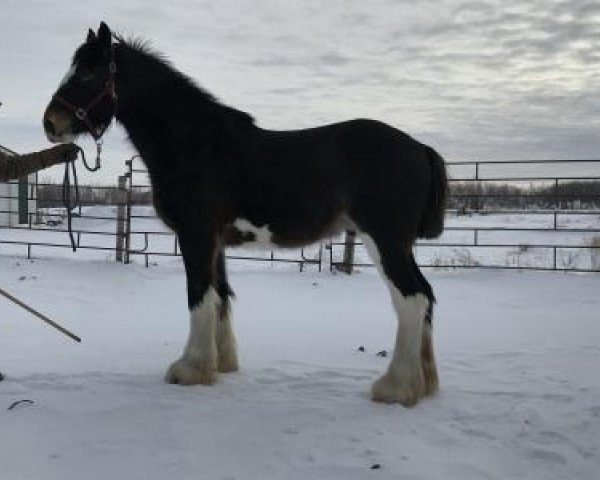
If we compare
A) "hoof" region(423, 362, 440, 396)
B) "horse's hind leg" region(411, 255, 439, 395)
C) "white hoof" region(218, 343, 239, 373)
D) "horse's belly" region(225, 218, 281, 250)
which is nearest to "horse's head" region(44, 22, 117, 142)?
"horse's belly" region(225, 218, 281, 250)

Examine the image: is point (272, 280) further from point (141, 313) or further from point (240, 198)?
point (240, 198)

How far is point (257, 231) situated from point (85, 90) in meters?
1.50

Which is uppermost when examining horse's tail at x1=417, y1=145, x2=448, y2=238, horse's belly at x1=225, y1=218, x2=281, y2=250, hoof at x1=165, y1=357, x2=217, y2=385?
horse's tail at x1=417, y1=145, x2=448, y2=238

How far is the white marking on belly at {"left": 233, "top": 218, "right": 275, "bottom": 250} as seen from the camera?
13.7 feet

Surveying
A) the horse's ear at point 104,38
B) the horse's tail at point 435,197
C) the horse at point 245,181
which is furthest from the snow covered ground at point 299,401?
the horse's ear at point 104,38

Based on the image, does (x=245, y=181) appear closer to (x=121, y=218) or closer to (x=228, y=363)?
(x=228, y=363)

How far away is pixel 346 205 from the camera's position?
4004mm

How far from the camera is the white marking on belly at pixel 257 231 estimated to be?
164 inches

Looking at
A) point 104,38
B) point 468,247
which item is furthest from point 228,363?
point 468,247

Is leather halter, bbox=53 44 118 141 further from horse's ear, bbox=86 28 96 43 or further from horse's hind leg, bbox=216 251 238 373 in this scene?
horse's hind leg, bbox=216 251 238 373

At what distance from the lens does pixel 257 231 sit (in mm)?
4188

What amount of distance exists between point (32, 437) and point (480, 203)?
9.69 m

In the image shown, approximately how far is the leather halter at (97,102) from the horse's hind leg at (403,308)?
200 centimetres

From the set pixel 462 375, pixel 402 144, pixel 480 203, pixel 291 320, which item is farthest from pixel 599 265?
pixel 402 144
